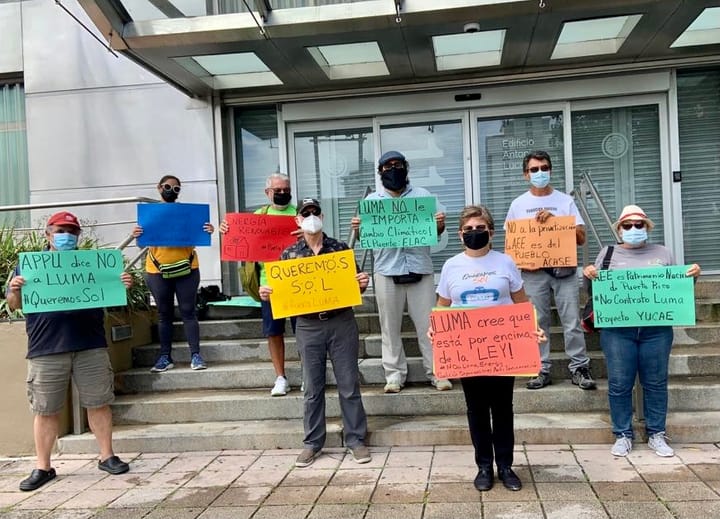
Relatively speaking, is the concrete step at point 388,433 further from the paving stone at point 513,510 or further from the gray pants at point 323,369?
the paving stone at point 513,510

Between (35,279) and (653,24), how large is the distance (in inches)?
244

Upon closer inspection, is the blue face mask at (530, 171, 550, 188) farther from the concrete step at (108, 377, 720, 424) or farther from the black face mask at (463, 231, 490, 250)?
the concrete step at (108, 377, 720, 424)

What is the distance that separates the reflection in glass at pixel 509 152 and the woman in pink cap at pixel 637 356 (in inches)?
137

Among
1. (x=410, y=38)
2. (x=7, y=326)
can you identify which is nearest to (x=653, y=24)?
(x=410, y=38)

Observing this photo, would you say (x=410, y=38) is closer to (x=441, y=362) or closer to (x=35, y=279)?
(x=441, y=362)

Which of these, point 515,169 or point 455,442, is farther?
point 515,169

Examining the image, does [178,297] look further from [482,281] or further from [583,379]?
[583,379]

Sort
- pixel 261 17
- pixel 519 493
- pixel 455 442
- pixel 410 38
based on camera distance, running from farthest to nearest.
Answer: pixel 410 38 → pixel 261 17 → pixel 455 442 → pixel 519 493

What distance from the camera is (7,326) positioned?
5.57 metres

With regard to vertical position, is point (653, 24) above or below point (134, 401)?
above

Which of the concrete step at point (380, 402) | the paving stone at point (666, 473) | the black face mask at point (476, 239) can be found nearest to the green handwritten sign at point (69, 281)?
the concrete step at point (380, 402)

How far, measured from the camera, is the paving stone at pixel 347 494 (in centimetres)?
394

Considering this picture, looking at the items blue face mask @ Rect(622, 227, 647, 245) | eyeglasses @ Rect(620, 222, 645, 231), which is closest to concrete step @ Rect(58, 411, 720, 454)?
blue face mask @ Rect(622, 227, 647, 245)

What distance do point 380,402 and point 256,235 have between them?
1815mm
